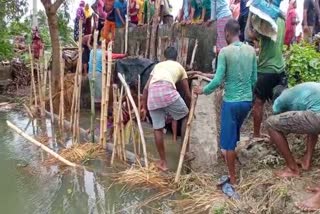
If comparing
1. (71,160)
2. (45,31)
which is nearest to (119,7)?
(71,160)

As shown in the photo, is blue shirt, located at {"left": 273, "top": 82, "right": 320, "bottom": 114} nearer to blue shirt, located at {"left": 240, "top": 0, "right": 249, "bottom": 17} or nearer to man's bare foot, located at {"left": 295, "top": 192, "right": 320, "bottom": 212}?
man's bare foot, located at {"left": 295, "top": 192, "right": 320, "bottom": 212}

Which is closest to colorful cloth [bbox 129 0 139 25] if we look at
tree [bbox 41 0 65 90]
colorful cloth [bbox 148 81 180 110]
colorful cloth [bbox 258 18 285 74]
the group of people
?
tree [bbox 41 0 65 90]

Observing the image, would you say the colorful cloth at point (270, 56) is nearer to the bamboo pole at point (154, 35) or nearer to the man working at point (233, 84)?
the man working at point (233, 84)

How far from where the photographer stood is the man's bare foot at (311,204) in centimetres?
368

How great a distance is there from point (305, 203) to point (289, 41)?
17.3ft

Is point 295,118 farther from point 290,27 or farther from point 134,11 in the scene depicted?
point 134,11

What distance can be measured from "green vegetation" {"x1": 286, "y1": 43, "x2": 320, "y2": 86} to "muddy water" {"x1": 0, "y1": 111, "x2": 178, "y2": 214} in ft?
6.36

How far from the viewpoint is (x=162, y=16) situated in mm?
9688

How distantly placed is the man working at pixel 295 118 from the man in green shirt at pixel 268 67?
82 cm

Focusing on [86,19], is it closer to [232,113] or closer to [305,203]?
[232,113]

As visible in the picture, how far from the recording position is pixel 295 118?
4.27m

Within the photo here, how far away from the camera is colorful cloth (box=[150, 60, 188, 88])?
18.2 feet

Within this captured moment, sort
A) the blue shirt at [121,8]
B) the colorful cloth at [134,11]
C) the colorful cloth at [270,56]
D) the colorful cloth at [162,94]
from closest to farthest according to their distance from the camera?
1. the colorful cloth at [270,56]
2. the colorful cloth at [162,94]
3. the blue shirt at [121,8]
4. the colorful cloth at [134,11]

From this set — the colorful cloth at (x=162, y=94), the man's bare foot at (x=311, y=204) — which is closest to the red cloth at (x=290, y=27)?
the colorful cloth at (x=162, y=94)
